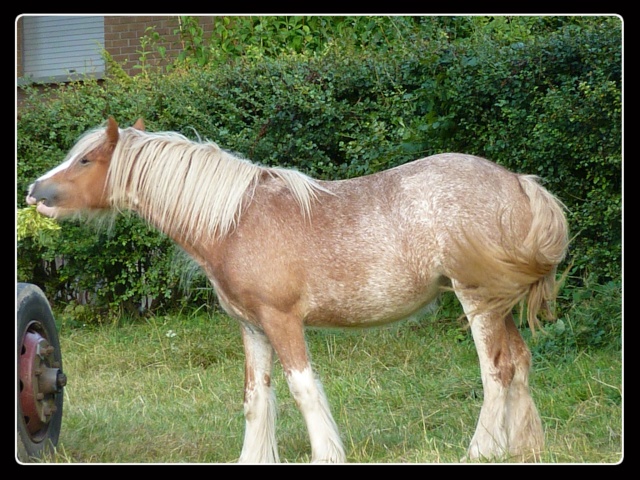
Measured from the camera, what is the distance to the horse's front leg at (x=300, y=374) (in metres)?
4.22

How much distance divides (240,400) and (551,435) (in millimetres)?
2284

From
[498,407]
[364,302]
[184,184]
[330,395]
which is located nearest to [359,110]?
[330,395]

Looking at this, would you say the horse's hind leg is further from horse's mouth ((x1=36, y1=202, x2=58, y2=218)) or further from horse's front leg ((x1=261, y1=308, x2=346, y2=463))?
horse's mouth ((x1=36, y1=202, x2=58, y2=218))

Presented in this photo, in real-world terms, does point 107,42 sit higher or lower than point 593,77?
lower

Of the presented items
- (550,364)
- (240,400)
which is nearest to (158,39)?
(240,400)

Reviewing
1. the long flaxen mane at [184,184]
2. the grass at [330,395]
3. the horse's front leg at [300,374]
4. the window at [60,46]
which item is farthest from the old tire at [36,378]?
the window at [60,46]

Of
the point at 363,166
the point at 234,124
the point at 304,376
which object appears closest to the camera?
the point at 304,376

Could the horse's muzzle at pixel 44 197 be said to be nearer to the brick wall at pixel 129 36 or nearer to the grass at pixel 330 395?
the grass at pixel 330 395

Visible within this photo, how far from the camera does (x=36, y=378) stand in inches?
173

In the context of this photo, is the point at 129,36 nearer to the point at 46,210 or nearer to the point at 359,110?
the point at 359,110

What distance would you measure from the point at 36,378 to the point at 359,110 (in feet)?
12.7

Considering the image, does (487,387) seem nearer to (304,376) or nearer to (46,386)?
(304,376)

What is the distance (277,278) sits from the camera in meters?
4.26

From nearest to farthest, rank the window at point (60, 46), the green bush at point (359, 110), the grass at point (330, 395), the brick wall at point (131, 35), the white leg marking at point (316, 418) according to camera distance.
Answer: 1. the white leg marking at point (316, 418)
2. the grass at point (330, 395)
3. the green bush at point (359, 110)
4. the brick wall at point (131, 35)
5. the window at point (60, 46)
